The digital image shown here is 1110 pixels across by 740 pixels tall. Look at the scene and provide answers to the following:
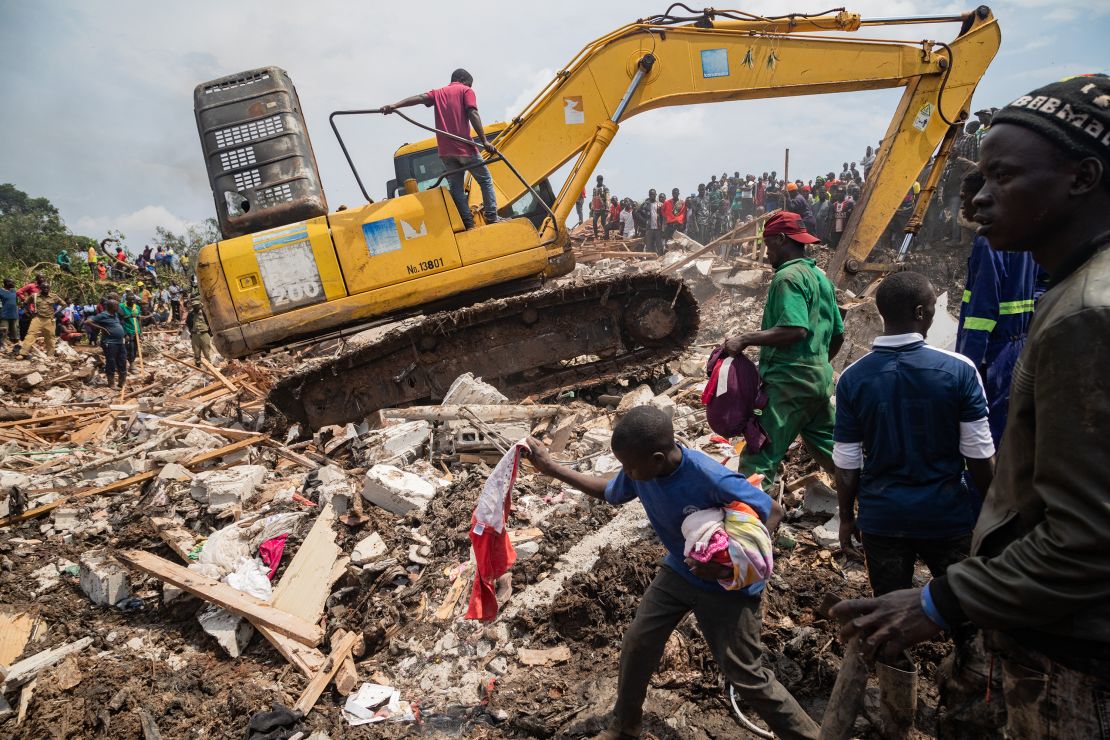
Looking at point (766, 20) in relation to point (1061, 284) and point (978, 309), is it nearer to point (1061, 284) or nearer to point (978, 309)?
point (978, 309)

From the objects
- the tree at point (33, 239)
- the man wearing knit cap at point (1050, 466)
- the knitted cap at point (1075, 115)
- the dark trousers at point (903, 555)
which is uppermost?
the tree at point (33, 239)

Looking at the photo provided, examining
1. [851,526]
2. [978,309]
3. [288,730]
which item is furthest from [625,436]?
[288,730]

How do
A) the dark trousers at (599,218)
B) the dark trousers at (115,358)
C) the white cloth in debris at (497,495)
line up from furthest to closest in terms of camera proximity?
1. the dark trousers at (599,218)
2. the dark trousers at (115,358)
3. the white cloth in debris at (497,495)

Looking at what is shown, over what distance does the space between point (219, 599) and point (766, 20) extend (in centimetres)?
761

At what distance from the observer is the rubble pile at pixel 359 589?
3207mm

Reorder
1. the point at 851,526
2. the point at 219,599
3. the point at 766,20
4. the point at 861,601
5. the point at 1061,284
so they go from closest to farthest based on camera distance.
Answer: the point at 1061,284 < the point at 861,601 < the point at 851,526 < the point at 219,599 < the point at 766,20

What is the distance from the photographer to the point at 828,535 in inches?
160

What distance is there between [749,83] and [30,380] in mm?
14234

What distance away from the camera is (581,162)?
6.94 metres

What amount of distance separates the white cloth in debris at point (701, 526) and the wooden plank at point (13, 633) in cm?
456

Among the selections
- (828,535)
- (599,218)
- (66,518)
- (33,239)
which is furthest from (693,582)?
(33,239)

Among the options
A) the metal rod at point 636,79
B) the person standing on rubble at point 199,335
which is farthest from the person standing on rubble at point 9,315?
the metal rod at point 636,79

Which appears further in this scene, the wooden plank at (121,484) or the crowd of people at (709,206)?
the crowd of people at (709,206)

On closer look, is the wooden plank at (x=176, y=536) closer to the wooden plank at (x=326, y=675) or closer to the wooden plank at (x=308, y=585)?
the wooden plank at (x=308, y=585)
